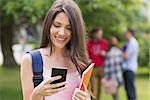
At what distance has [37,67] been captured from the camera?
266 cm

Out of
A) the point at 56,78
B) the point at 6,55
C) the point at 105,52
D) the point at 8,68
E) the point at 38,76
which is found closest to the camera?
the point at 56,78

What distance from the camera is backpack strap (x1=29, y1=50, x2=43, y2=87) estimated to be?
2607 millimetres

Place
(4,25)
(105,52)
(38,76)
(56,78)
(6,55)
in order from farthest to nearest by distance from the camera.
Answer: (6,55) → (4,25) → (105,52) → (38,76) → (56,78)

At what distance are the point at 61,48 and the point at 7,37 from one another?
15058mm

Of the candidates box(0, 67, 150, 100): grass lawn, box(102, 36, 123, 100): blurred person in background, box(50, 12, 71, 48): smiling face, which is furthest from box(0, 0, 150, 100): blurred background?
box(50, 12, 71, 48): smiling face

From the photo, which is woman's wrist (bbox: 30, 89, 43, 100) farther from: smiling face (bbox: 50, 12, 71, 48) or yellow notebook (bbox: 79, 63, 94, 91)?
smiling face (bbox: 50, 12, 71, 48)

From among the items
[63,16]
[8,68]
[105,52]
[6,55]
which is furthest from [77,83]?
[8,68]

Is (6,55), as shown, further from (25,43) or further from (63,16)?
(63,16)

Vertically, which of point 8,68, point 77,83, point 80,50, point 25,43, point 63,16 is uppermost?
point 63,16

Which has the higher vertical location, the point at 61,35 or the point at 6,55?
the point at 61,35

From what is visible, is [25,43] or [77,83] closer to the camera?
[77,83]

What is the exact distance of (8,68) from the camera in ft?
71.7

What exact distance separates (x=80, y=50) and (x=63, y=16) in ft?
0.87

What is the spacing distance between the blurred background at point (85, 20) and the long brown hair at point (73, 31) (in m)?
2.26
